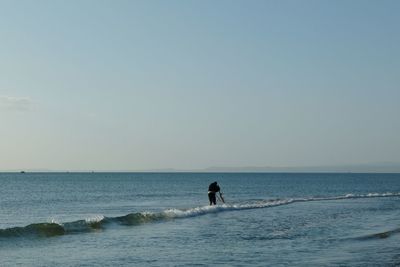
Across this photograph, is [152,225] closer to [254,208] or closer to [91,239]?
[91,239]

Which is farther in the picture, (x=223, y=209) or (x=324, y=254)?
(x=223, y=209)

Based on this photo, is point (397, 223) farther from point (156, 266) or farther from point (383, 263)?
point (156, 266)

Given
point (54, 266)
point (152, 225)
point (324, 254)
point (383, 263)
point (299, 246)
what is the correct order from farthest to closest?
point (152, 225) → point (299, 246) → point (324, 254) → point (383, 263) → point (54, 266)

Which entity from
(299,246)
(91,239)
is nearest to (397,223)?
(299,246)

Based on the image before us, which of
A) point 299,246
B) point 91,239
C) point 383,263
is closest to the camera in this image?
point 383,263

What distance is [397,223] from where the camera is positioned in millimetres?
28625

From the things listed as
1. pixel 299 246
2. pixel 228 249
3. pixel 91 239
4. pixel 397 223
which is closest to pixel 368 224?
pixel 397 223

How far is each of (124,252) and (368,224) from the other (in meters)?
14.5

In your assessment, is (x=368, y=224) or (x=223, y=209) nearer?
(x=368, y=224)

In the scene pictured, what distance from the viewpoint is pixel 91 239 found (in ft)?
69.7

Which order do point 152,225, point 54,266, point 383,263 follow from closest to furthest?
1. point 54,266
2. point 383,263
3. point 152,225

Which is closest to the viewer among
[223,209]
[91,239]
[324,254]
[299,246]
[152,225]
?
[324,254]

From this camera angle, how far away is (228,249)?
1841 cm

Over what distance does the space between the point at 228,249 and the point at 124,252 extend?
327cm
